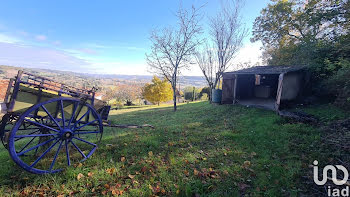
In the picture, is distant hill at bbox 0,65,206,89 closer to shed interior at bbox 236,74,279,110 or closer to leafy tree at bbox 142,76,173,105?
leafy tree at bbox 142,76,173,105

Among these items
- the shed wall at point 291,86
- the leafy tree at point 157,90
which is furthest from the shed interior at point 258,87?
the leafy tree at point 157,90

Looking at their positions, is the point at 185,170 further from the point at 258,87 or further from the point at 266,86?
the point at 258,87

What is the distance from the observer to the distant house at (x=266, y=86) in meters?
8.62

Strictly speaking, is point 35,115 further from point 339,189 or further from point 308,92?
point 308,92

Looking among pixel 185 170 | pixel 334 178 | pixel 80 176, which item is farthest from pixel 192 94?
pixel 80 176

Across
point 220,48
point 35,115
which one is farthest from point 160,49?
point 35,115

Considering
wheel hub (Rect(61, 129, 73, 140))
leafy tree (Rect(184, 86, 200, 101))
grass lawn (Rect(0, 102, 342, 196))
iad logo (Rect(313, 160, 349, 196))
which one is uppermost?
wheel hub (Rect(61, 129, 73, 140))

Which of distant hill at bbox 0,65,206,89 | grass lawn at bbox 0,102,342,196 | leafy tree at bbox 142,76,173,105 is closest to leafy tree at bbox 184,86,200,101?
distant hill at bbox 0,65,206,89

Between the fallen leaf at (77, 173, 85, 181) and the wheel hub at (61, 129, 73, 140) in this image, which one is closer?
the fallen leaf at (77, 173, 85, 181)

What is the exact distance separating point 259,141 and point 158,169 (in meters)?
3.38

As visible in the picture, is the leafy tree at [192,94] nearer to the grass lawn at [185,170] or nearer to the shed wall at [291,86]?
the shed wall at [291,86]

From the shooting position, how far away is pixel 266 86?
1309cm

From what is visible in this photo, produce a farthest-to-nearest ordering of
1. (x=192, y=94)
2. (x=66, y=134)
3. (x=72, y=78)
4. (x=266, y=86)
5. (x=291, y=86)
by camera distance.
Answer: (x=192, y=94) < (x=72, y=78) < (x=266, y=86) < (x=291, y=86) < (x=66, y=134)

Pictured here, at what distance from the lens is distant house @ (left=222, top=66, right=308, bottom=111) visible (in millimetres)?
8625
